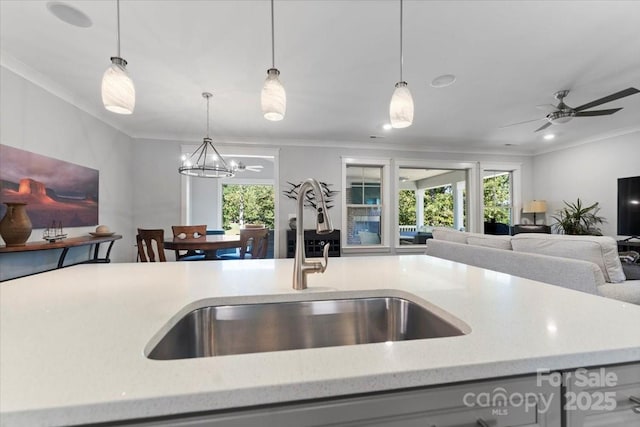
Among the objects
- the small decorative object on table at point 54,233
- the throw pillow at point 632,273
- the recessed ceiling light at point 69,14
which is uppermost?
the recessed ceiling light at point 69,14

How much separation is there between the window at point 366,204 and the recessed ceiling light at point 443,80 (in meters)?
2.43

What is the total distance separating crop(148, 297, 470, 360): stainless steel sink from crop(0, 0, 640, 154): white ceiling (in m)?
1.85

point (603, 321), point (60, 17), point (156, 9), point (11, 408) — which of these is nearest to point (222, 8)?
point (156, 9)

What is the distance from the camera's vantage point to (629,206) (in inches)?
159

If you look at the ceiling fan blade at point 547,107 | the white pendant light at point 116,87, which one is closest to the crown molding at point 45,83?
the white pendant light at point 116,87

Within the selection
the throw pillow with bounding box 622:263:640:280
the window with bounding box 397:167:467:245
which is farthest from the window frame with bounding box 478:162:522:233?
the throw pillow with bounding box 622:263:640:280

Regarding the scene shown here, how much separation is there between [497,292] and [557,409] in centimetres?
45

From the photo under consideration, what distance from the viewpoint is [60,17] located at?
188 centimetres

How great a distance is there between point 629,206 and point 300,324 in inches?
219

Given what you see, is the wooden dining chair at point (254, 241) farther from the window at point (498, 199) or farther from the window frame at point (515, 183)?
the window frame at point (515, 183)

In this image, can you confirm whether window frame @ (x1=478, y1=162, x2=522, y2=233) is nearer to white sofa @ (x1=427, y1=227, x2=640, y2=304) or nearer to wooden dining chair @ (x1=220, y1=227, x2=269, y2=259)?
A: white sofa @ (x1=427, y1=227, x2=640, y2=304)

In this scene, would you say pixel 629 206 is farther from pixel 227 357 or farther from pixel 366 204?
pixel 227 357

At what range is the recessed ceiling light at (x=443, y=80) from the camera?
8.89ft

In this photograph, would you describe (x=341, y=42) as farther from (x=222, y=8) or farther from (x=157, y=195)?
(x=157, y=195)
